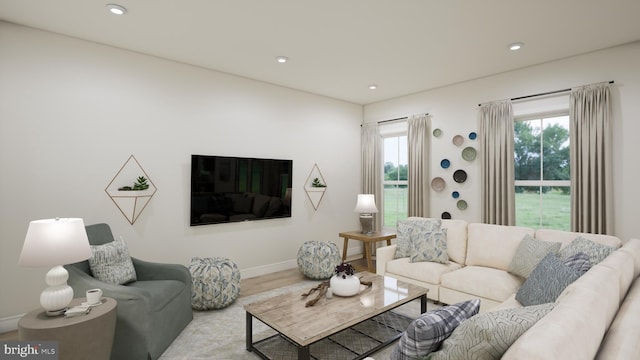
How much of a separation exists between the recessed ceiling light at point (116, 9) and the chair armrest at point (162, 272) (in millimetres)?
2232

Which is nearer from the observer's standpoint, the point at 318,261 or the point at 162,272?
the point at 162,272

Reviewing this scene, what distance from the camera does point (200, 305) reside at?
11.0 feet

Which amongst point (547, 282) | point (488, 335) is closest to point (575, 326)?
point (488, 335)

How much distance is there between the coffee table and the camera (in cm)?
218

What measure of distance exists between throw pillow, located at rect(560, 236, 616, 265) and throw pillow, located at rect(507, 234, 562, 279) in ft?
0.36

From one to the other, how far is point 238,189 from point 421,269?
8.21 feet

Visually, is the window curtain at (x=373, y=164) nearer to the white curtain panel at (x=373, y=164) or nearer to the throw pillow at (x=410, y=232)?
the white curtain panel at (x=373, y=164)

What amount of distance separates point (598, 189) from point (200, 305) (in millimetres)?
4356

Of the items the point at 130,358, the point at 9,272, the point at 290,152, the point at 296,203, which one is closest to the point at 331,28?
the point at 290,152

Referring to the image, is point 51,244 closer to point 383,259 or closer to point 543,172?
point 383,259

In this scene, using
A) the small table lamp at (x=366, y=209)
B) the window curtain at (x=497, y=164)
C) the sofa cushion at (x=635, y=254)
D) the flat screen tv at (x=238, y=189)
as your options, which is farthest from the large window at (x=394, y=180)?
the sofa cushion at (x=635, y=254)

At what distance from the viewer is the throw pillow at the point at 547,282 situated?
2.14 meters

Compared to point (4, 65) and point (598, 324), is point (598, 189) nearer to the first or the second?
point (598, 324)

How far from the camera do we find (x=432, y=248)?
12.4 feet
